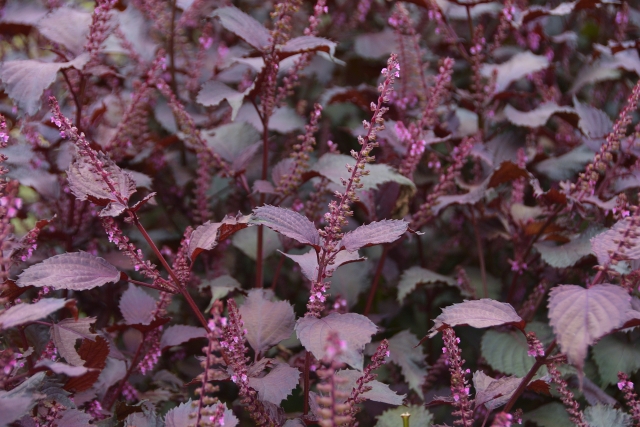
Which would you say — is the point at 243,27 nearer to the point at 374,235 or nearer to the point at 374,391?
the point at 374,235

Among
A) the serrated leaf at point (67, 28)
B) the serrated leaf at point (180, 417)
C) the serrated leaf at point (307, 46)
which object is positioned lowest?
the serrated leaf at point (180, 417)

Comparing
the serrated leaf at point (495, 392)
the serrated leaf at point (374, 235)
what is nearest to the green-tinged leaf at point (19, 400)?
the serrated leaf at point (374, 235)

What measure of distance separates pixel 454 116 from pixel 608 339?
813 millimetres

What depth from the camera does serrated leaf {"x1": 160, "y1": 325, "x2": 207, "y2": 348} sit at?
1.31m

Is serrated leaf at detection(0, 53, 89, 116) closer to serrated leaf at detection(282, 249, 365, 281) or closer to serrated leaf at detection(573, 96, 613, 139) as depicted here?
serrated leaf at detection(282, 249, 365, 281)

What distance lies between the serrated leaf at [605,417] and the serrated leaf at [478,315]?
0.35m

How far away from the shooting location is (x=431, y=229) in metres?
2.13

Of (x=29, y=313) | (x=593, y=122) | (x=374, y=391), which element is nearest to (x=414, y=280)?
(x=374, y=391)

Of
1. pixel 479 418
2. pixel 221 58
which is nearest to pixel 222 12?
pixel 221 58

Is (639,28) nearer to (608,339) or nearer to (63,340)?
(608,339)

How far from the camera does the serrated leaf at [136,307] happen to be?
4.43 feet

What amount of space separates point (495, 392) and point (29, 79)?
1260mm

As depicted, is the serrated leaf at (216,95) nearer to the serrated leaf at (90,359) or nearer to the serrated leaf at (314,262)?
the serrated leaf at (314,262)

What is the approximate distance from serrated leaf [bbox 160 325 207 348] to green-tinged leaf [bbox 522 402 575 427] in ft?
2.80
